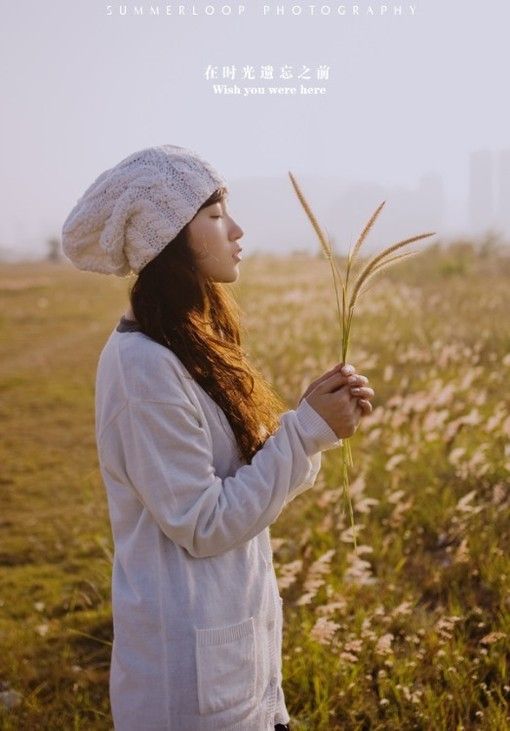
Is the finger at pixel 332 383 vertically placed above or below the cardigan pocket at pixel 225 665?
above

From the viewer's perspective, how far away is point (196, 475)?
1.61 m

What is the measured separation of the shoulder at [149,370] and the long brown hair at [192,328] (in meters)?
0.05

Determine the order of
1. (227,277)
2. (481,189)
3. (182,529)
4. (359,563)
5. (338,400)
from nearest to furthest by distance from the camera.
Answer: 1. (182,529)
2. (338,400)
3. (227,277)
4. (359,563)
5. (481,189)

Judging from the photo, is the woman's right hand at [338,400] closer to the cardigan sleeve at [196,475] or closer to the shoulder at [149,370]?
the cardigan sleeve at [196,475]

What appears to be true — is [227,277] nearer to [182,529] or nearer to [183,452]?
[183,452]

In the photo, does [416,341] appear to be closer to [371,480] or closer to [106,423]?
[371,480]

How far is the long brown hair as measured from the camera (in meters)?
1.72

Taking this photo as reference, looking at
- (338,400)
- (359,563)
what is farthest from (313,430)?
(359,563)

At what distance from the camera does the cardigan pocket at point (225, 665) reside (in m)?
1.64

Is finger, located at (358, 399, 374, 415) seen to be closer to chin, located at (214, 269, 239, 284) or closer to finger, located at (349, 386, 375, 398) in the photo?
finger, located at (349, 386, 375, 398)

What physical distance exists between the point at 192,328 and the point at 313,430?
1.08 feet

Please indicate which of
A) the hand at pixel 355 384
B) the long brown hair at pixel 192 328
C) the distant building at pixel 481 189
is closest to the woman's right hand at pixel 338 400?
the hand at pixel 355 384

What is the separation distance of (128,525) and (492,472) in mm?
2910

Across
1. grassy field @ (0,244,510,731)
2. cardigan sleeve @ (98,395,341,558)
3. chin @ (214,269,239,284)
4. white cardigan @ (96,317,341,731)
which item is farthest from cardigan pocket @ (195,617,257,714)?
grassy field @ (0,244,510,731)
